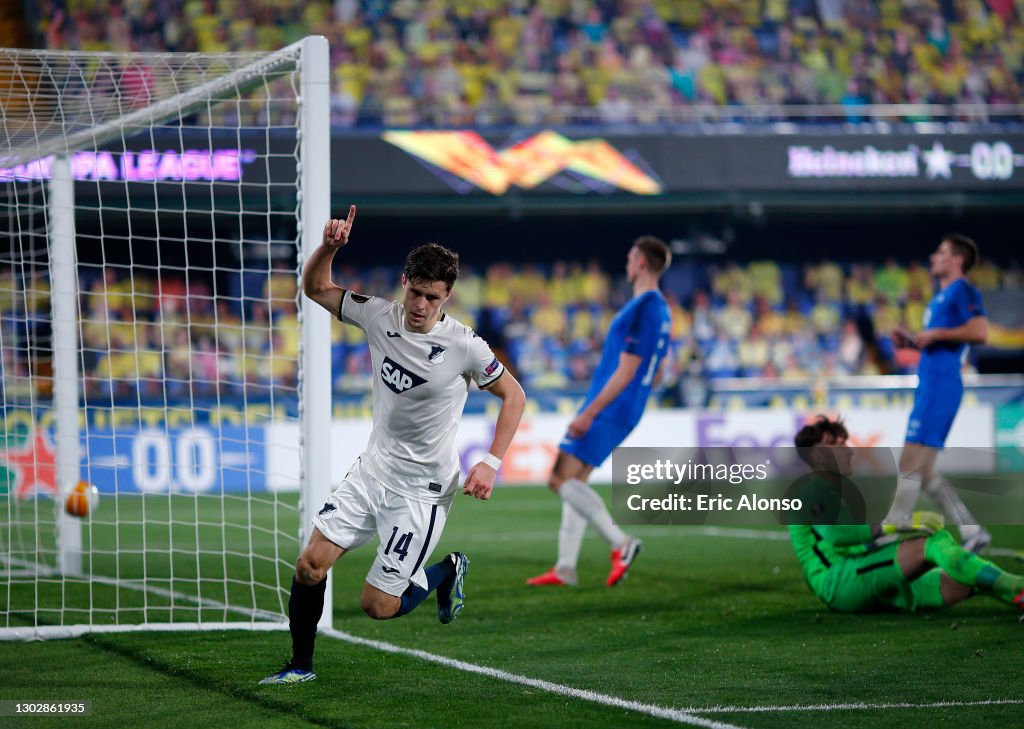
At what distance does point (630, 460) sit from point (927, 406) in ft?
20.6

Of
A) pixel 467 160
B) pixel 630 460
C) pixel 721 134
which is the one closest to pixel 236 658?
pixel 630 460

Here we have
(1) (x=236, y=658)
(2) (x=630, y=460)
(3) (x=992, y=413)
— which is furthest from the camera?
(3) (x=992, y=413)

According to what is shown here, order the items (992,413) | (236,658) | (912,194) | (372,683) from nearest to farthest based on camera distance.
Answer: (372,683) < (236,658) < (992,413) < (912,194)

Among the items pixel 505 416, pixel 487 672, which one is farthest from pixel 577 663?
pixel 505 416

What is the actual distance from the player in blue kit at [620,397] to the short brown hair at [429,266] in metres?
3.35

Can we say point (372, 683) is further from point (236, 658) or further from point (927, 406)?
point (927, 406)

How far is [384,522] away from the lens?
5422mm

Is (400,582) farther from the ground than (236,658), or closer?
farther from the ground

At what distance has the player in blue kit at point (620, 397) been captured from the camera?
8516 mm

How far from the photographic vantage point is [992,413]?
18828mm

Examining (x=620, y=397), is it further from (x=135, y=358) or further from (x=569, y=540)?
(x=135, y=358)

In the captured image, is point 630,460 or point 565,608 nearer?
point 565,608

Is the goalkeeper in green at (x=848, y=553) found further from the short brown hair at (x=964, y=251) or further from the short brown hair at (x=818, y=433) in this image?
the short brown hair at (x=964, y=251)

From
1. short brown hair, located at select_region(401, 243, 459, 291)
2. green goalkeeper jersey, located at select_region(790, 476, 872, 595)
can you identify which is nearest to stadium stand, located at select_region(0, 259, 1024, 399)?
green goalkeeper jersey, located at select_region(790, 476, 872, 595)
